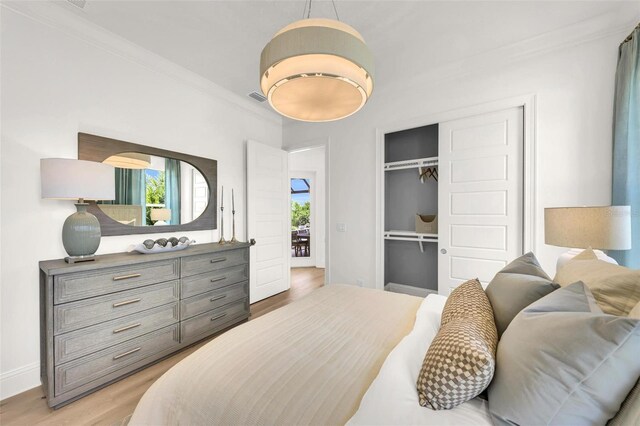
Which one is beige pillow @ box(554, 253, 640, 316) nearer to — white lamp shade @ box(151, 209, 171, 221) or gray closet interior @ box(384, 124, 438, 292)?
Answer: gray closet interior @ box(384, 124, 438, 292)

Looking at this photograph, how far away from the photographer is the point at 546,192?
2.31 meters

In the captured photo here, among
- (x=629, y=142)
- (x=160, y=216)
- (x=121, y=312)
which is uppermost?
(x=629, y=142)

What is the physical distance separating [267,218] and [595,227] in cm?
334

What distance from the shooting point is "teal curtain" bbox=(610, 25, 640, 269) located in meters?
1.76

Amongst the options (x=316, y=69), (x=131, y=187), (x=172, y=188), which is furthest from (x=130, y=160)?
(x=316, y=69)

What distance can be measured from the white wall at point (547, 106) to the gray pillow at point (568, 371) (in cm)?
216

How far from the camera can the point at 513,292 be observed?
40.1 inches

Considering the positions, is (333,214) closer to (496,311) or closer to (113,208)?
(113,208)

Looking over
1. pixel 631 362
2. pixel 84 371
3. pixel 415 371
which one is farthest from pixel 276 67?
pixel 84 371

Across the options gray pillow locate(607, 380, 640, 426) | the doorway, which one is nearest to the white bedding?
gray pillow locate(607, 380, 640, 426)

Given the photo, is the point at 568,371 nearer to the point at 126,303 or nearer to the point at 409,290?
the point at 126,303

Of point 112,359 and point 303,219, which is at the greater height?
point 303,219

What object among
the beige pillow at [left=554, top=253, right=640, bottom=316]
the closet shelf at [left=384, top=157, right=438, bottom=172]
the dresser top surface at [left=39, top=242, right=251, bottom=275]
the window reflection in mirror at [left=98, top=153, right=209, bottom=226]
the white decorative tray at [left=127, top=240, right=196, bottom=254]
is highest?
the closet shelf at [left=384, top=157, right=438, bottom=172]

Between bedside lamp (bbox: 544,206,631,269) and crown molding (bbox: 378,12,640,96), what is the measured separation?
5.30ft
